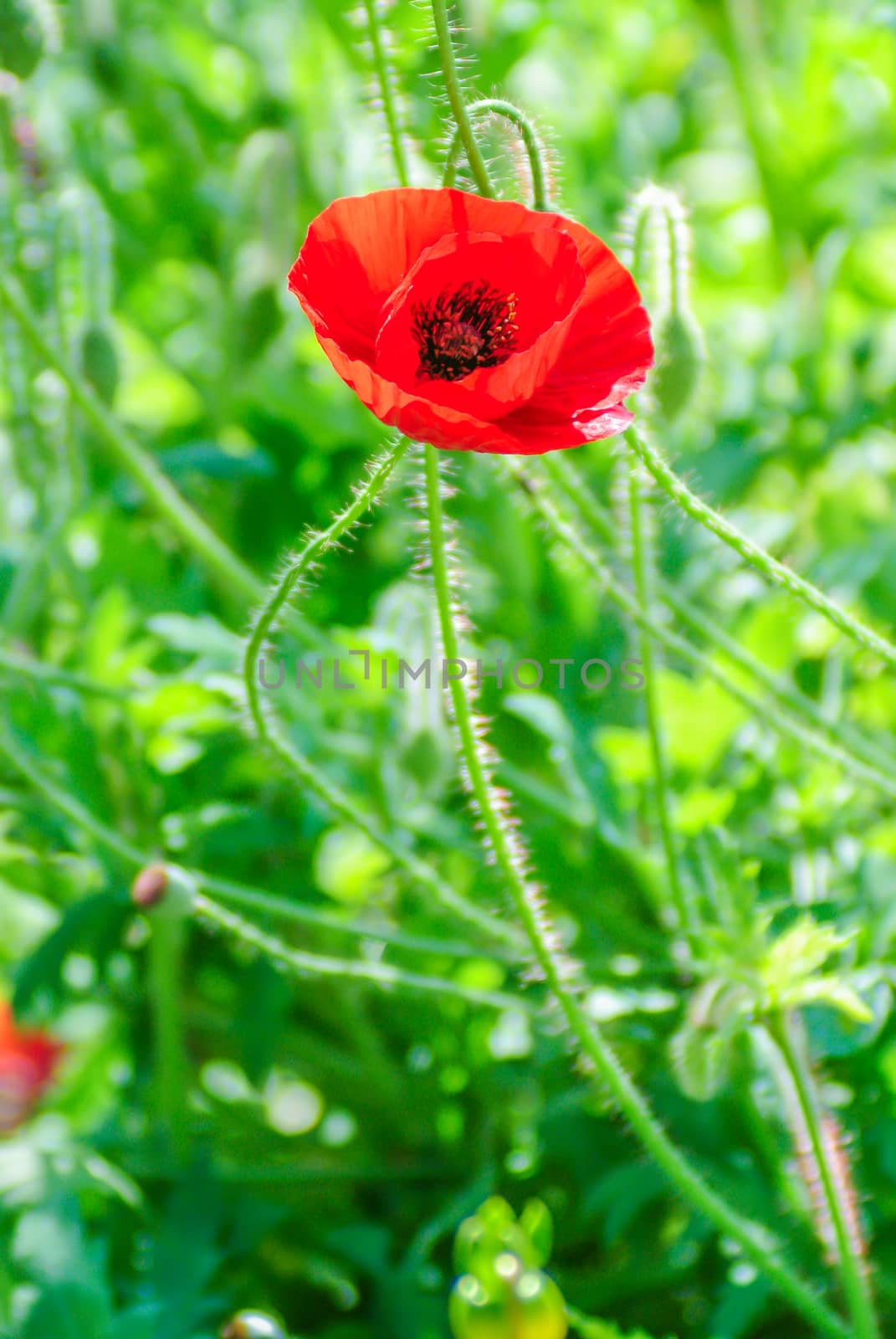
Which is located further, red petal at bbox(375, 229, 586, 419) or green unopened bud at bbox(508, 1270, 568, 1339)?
green unopened bud at bbox(508, 1270, 568, 1339)

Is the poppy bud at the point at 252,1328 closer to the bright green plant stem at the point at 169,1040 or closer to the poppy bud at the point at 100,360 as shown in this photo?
the bright green plant stem at the point at 169,1040

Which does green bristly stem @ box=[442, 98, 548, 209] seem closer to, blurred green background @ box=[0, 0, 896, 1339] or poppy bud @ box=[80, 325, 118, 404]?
blurred green background @ box=[0, 0, 896, 1339]

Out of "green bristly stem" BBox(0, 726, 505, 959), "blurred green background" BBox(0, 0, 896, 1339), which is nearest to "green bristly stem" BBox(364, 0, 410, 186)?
"blurred green background" BBox(0, 0, 896, 1339)

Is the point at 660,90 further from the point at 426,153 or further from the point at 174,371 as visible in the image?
the point at 174,371

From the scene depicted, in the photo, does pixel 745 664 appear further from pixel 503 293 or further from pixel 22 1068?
pixel 22 1068

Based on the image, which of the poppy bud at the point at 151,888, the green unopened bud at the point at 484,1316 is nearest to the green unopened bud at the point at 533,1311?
the green unopened bud at the point at 484,1316

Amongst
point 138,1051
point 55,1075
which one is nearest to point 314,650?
point 138,1051
